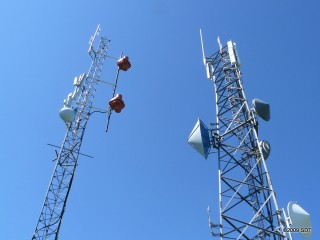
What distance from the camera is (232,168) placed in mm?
17016

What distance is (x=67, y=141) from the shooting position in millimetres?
25969

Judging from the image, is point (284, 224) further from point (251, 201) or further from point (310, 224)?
point (251, 201)

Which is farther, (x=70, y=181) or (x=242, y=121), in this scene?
(x=70, y=181)

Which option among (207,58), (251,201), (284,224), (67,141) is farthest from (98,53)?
(284,224)

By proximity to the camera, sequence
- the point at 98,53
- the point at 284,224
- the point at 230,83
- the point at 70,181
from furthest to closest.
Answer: the point at 98,53 → the point at 70,181 → the point at 230,83 → the point at 284,224

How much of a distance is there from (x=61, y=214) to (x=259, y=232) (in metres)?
13.2

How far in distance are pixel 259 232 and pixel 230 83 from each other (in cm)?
856

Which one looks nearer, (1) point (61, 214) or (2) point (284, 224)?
(2) point (284, 224)

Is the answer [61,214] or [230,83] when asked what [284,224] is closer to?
[230,83]

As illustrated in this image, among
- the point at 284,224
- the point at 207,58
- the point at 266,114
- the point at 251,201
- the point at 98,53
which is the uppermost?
the point at 98,53

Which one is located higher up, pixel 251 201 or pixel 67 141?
pixel 67 141

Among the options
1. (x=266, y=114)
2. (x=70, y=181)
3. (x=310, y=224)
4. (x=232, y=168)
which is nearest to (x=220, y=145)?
(x=232, y=168)

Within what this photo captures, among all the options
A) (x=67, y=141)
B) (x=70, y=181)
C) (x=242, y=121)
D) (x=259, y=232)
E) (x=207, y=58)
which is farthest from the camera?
(x=67, y=141)

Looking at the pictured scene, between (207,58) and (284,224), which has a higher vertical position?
(207,58)
